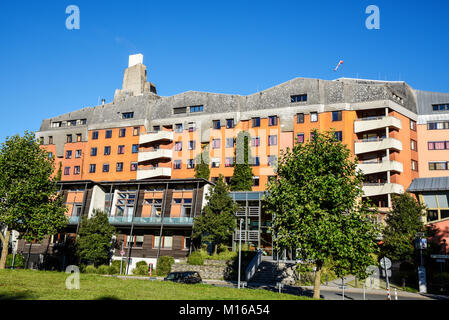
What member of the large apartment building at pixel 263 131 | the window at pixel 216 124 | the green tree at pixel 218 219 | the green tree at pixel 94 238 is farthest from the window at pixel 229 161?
the green tree at pixel 94 238

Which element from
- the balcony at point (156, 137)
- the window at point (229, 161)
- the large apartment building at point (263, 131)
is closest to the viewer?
the large apartment building at point (263, 131)

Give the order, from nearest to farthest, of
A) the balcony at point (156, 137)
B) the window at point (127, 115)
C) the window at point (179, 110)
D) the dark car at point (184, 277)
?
the dark car at point (184, 277) → the balcony at point (156, 137) → the window at point (179, 110) → the window at point (127, 115)

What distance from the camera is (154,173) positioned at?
63750 millimetres

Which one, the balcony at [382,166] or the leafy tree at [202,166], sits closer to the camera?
the balcony at [382,166]

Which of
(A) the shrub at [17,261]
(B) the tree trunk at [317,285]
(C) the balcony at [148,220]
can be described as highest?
(C) the balcony at [148,220]

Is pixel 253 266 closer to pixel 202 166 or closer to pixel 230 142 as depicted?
pixel 202 166

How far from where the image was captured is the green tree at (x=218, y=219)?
42.2 metres

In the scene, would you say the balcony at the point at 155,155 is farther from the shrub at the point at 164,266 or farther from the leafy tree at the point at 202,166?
the shrub at the point at 164,266

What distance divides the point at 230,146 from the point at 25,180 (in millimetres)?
32815

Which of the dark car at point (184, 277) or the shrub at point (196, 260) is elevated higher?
the shrub at point (196, 260)

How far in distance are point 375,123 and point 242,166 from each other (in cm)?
1958

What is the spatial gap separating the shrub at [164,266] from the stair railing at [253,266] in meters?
9.82

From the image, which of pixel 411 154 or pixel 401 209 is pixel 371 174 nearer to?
pixel 411 154
